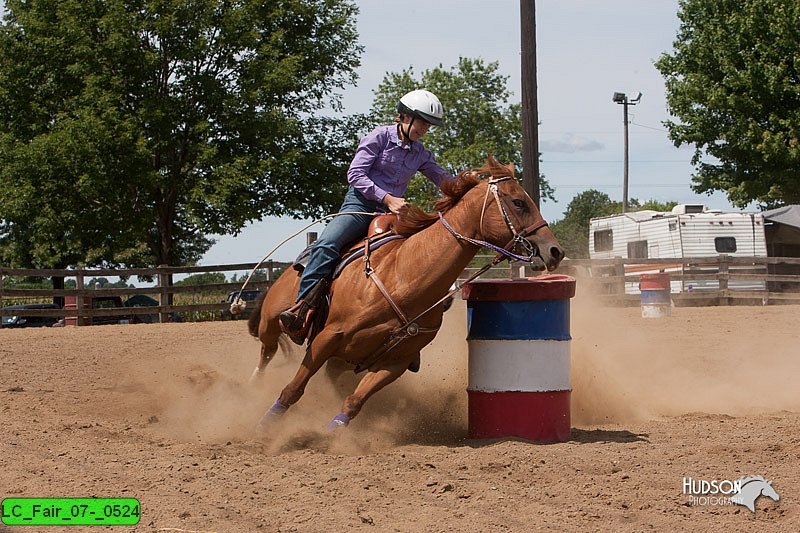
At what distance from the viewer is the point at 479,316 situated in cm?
689

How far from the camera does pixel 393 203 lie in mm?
6953

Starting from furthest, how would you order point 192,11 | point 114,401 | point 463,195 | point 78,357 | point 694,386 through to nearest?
point 192,11 < point 78,357 < point 694,386 < point 114,401 < point 463,195

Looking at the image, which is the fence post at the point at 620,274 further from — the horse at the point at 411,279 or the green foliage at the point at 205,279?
the green foliage at the point at 205,279

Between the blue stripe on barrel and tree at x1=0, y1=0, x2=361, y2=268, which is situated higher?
tree at x1=0, y1=0, x2=361, y2=268

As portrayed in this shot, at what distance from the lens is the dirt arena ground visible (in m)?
4.66

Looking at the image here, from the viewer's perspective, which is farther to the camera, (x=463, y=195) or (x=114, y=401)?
(x=114, y=401)

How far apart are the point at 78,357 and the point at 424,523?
9.24m

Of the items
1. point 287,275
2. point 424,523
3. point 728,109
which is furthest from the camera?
point 728,109

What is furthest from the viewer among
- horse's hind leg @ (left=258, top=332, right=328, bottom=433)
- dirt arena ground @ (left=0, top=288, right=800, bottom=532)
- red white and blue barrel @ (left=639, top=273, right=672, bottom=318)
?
red white and blue barrel @ (left=639, top=273, right=672, bottom=318)

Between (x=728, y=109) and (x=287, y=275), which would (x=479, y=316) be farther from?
(x=728, y=109)

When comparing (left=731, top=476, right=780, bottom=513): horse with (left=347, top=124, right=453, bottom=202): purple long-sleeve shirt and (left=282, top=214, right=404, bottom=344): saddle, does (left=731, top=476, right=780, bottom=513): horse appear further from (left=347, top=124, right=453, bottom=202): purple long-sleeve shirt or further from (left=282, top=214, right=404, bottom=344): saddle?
(left=347, top=124, right=453, bottom=202): purple long-sleeve shirt

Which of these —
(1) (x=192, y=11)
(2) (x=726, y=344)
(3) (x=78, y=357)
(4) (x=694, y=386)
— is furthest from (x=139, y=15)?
(4) (x=694, y=386)

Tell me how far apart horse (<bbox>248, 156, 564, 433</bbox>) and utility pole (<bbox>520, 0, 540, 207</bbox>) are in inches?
275

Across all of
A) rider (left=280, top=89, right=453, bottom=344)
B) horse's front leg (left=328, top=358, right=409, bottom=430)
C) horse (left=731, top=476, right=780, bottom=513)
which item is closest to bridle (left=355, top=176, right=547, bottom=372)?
horse's front leg (left=328, top=358, right=409, bottom=430)
